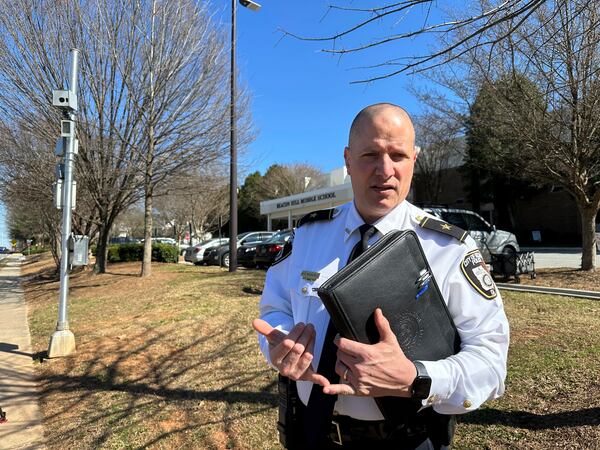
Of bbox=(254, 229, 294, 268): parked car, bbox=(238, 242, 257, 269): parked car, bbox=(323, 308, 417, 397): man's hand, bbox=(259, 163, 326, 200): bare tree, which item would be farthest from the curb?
bbox=(259, 163, 326, 200): bare tree

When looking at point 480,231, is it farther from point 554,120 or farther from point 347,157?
point 347,157

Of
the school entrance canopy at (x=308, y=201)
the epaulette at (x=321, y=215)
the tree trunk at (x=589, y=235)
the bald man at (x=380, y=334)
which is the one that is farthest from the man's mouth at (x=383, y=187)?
the school entrance canopy at (x=308, y=201)

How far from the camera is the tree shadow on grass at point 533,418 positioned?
10.4ft

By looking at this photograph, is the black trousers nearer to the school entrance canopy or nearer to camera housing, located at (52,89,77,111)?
camera housing, located at (52,89,77,111)

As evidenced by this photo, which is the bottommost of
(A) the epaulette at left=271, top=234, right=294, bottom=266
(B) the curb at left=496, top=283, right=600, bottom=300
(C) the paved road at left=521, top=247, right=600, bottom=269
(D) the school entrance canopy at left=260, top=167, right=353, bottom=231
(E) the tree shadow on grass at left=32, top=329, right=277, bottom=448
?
(E) the tree shadow on grass at left=32, top=329, right=277, bottom=448

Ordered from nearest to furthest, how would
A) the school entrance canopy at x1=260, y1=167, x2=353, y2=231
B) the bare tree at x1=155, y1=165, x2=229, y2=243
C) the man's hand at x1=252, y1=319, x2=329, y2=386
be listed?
the man's hand at x1=252, y1=319, x2=329, y2=386
the school entrance canopy at x1=260, y1=167, x2=353, y2=231
the bare tree at x1=155, y1=165, x2=229, y2=243

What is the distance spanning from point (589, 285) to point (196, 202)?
32.9 metres

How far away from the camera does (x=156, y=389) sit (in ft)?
15.2

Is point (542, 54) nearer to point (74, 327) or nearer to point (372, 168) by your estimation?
point (372, 168)

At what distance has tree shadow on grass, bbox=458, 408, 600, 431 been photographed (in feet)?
10.4

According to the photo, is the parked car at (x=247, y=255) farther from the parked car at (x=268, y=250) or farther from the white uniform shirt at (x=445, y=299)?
the white uniform shirt at (x=445, y=299)

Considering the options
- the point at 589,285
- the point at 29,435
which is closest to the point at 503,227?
the point at 589,285

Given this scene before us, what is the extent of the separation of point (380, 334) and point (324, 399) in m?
0.40

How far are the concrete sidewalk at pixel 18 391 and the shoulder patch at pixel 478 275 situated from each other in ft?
12.7
